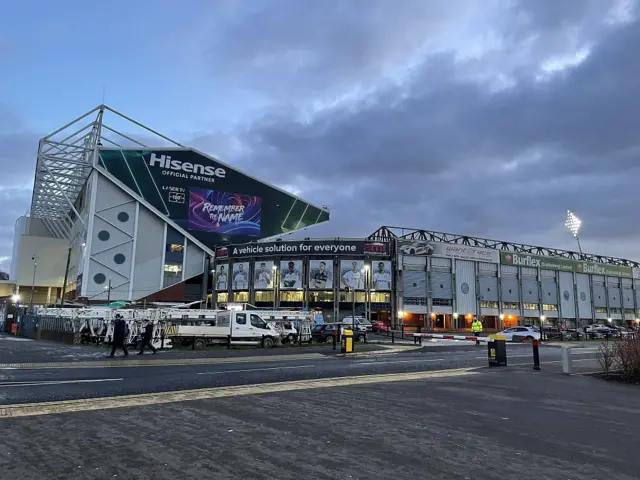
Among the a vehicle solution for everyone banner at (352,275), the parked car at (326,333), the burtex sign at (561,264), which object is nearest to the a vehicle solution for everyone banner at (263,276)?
the a vehicle solution for everyone banner at (352,275)

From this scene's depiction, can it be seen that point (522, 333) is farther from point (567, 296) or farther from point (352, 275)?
point (567, 296)

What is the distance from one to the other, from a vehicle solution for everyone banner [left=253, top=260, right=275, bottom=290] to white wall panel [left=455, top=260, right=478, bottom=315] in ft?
90.2

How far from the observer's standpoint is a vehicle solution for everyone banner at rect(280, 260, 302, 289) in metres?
68.8

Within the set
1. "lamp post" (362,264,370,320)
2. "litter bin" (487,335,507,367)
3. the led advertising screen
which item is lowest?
"litter bin" (487,335,507,367)

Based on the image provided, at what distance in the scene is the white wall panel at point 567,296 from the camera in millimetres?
82125

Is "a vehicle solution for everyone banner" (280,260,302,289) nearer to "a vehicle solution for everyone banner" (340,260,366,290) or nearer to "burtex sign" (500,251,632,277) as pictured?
"a vehicle solution for everyone banner" (340,260,366,290)

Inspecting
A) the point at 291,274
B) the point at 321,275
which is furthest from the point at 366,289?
the point at 291,274

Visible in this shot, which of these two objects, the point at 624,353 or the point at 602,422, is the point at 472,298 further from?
the point at 602,422

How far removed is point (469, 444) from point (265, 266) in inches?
2556

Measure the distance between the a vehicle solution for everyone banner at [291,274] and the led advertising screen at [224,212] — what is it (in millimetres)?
12456

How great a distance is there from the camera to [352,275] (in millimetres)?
67625

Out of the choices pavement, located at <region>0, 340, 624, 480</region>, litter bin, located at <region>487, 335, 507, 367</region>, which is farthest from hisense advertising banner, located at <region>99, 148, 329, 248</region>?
litter bin, located at <region>487, 335, 507, 367</region>

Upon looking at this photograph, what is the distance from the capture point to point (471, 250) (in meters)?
73.6

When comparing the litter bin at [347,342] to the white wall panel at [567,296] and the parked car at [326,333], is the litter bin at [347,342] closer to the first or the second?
the parked car at [326,333]
